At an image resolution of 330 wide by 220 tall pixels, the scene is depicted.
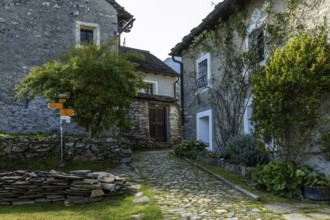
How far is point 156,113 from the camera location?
16375 millimetres

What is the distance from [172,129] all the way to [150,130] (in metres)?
1.26

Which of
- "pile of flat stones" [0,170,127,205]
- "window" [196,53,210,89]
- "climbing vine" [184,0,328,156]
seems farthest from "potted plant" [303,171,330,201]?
"window" [196,53,210,89]

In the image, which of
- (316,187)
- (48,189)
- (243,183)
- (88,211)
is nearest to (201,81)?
(243,183)

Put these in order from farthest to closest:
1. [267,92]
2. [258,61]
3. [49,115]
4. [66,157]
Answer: [49,115] < [66,157] < [258,61] < [267,92]

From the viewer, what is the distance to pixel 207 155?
995 centimetres

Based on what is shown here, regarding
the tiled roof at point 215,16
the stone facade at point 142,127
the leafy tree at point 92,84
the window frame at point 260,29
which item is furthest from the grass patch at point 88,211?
the stone facade at point 142,127

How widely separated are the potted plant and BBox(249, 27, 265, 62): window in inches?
145

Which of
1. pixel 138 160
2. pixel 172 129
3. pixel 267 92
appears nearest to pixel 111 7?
pixel 172 129

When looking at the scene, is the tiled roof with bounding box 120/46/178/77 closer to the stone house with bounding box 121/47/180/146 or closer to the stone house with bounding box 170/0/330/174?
the stone house with bounding box 121/47/180/146

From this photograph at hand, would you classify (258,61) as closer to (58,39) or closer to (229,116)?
(229,116)

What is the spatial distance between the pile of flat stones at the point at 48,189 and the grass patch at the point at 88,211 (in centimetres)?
16

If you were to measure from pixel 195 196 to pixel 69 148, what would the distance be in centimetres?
472

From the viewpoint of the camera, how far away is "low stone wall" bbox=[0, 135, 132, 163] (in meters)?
8.74

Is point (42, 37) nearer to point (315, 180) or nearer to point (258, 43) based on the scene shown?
point (258, 43)
